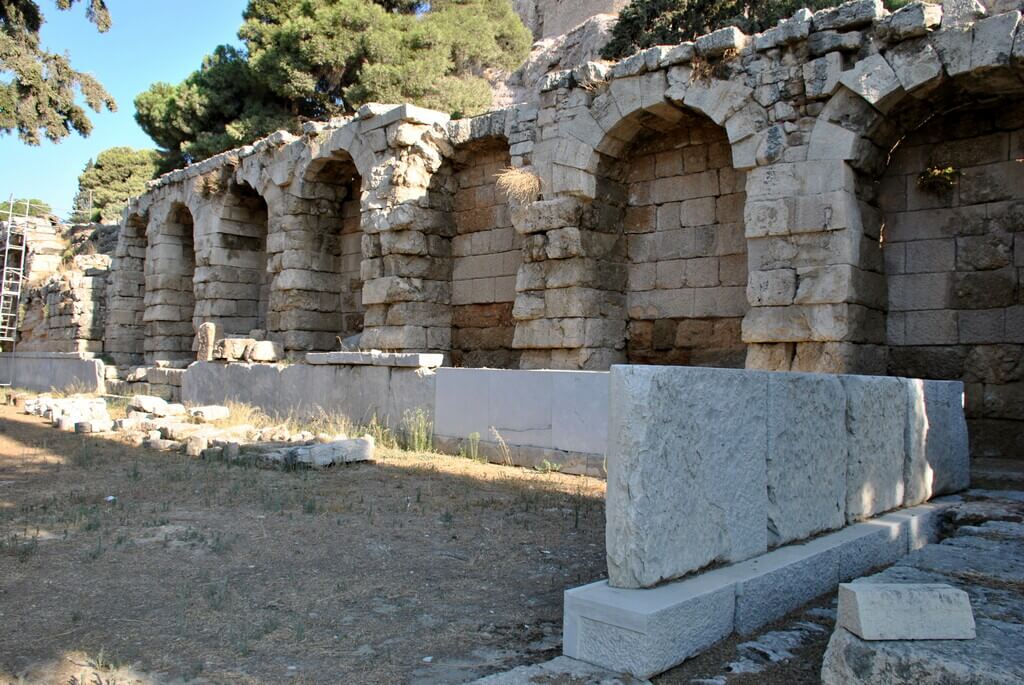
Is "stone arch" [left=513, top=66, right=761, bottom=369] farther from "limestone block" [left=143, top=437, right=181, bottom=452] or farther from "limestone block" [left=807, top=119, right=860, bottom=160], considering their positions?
"limestone block" [left=143, top=437, right=181, bottom=452]

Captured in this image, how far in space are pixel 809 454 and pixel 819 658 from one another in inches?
42.9

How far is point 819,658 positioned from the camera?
2.82m

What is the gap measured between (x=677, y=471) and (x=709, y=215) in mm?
6670

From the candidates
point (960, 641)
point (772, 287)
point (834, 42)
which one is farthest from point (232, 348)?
point (960, 641)

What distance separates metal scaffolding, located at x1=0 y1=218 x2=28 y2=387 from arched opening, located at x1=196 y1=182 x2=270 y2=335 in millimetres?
6802

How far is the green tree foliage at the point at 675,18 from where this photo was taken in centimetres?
1859

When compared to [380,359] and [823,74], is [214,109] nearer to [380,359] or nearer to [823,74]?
[380,359]

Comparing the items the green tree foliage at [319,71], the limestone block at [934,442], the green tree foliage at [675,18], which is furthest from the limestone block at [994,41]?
the green tree foliage at [319,71]

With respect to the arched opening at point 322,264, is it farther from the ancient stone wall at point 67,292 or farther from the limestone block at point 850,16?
the limestone block at point 850,16

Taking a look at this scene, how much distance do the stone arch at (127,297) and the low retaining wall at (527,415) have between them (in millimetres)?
11051

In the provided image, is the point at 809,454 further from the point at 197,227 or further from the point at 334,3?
the point at 334,3

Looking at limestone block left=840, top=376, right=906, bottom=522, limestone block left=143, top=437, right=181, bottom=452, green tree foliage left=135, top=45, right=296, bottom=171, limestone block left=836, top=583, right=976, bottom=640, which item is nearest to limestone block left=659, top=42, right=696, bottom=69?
limestone block left=840, top=376, right=906, bottom=522

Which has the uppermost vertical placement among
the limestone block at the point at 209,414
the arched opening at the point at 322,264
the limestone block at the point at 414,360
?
the arched opening at the point at 322,264

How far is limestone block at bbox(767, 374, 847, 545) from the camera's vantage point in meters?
3.47
